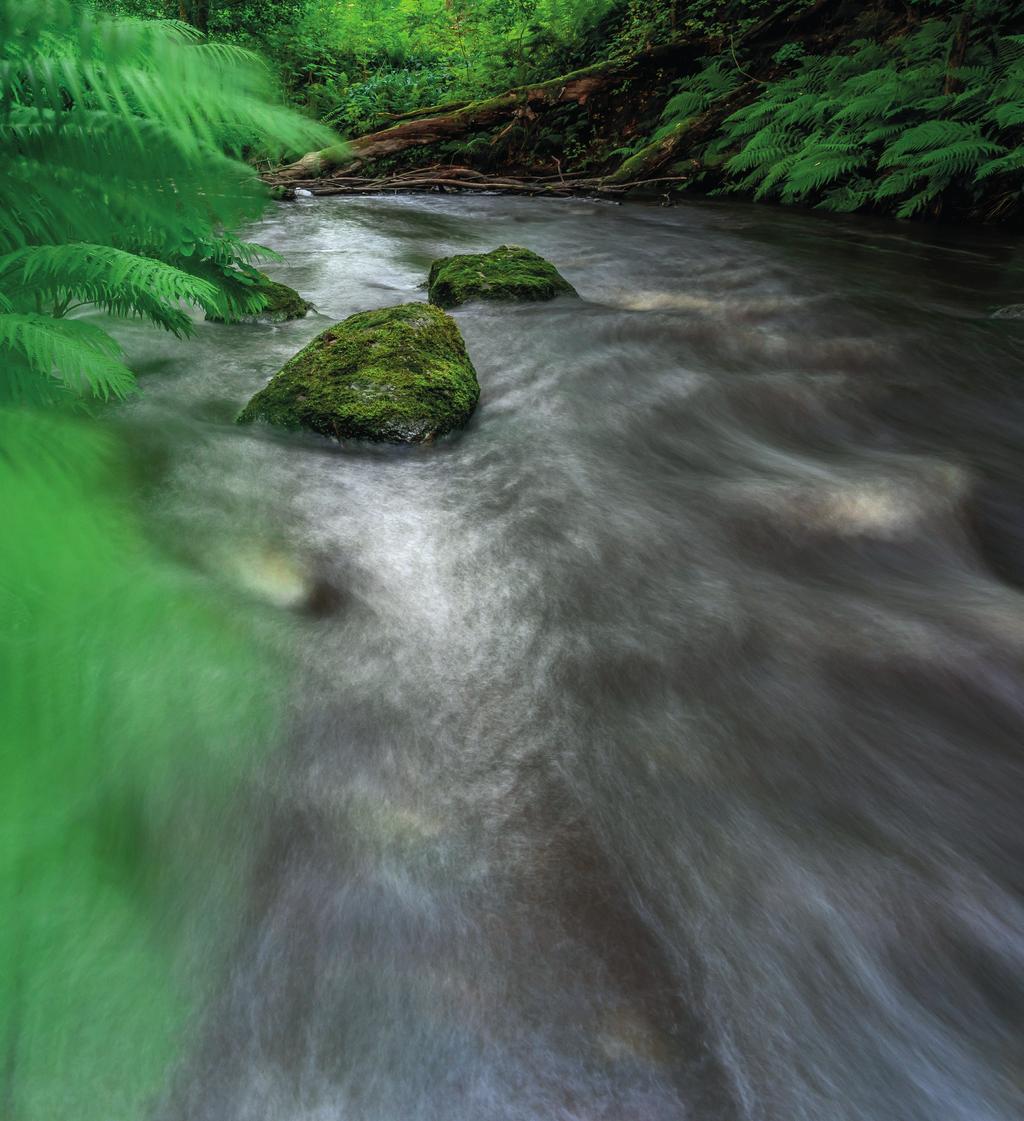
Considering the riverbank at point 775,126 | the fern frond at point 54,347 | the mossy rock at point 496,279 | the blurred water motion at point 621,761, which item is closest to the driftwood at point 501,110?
the riverbank at point 775,126

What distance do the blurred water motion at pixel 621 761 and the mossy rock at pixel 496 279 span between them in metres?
1.77

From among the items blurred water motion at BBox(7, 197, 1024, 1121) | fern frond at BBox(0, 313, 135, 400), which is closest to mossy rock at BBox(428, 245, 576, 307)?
blurred water motion at BBox(7, 197, 1024, 1121)

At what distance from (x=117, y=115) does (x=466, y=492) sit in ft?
5.87

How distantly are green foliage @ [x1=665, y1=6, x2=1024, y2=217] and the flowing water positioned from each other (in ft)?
16.6

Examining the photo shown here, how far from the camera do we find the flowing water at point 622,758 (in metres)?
1.25

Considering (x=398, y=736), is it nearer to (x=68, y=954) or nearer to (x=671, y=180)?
(x=68, y=954)

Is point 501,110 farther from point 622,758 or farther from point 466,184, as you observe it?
point 622,758

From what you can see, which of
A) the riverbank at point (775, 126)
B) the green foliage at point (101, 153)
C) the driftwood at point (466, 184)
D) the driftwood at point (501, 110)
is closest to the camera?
the green foliage at point (101, 153)

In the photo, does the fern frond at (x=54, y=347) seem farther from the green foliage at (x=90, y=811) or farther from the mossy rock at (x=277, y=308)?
the mossy rock at (x=277, y=308)

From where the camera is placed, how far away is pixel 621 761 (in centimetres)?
185

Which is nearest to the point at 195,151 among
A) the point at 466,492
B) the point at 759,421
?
the point at 466,492

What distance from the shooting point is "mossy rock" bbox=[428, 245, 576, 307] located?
18.2ft

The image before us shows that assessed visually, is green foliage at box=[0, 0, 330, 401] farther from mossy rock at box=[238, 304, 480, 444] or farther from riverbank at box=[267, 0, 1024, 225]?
riverbank at box=[267, 0, 1024, 225]

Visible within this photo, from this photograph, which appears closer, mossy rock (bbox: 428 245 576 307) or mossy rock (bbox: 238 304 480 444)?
mossy rock (bbox: 238 304 480 444)
